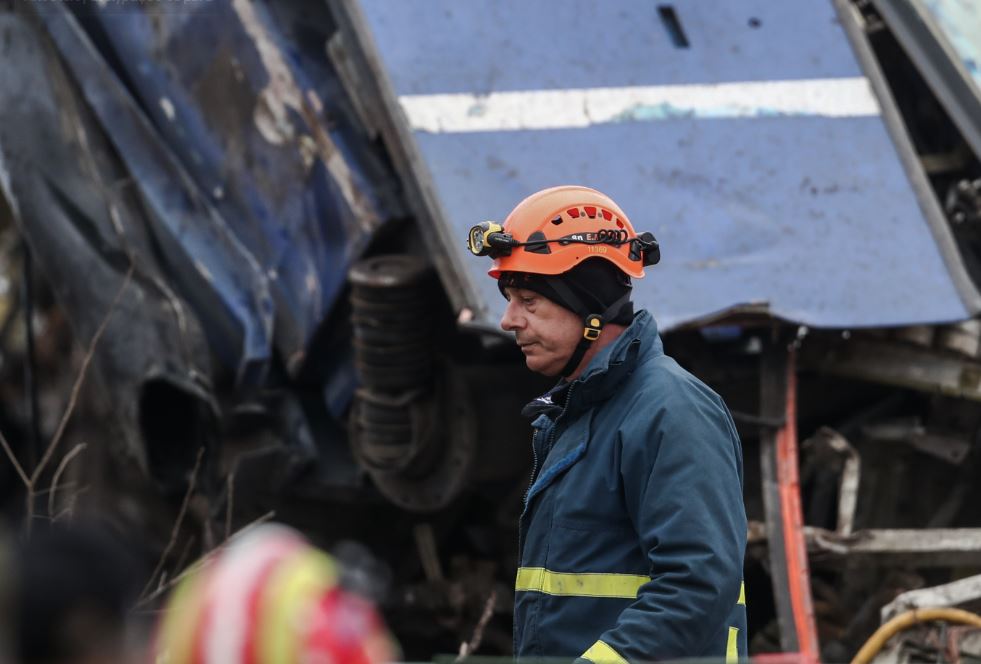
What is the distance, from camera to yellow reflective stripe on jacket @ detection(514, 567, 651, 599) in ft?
8.07

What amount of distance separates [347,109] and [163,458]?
145 cm

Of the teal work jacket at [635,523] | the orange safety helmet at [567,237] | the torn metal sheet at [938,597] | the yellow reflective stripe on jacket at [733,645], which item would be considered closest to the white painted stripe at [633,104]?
the torn metal sheet at [938,597]

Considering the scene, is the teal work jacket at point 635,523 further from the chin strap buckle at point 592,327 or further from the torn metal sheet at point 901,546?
the torn metal sheet at point 901,546

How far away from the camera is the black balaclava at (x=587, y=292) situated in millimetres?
2641

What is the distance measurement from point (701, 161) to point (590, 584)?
276 cm

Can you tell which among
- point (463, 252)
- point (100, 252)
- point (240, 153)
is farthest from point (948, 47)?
point (100, 252)

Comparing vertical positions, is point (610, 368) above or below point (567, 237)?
below

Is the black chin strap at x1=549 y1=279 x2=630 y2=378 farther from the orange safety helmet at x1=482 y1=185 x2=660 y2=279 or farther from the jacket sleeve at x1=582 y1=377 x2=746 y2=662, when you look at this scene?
the jacket sleeve at x1=582 y1=377 x2=746 y2=662

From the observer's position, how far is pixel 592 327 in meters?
2.62

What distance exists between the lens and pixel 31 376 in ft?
20.2

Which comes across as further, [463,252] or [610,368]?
[463,252]

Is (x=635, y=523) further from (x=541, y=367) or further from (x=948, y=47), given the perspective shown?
(x=948, y=47)

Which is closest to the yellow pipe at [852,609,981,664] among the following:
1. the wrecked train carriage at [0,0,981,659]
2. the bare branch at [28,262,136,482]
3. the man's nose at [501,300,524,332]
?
the wrecked train carriage at [0,0,981,659]

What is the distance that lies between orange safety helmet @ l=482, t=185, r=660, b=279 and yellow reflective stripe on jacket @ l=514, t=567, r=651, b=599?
52 cm
